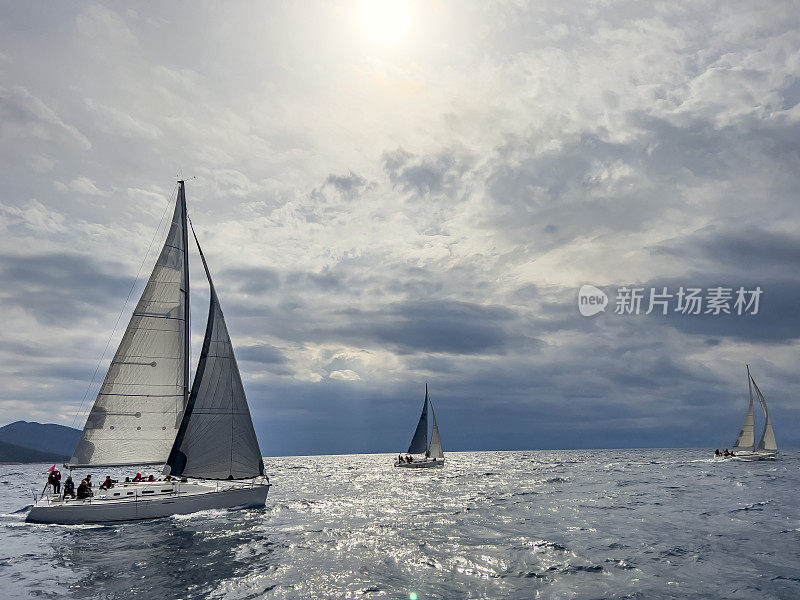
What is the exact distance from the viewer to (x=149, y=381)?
33969 mm

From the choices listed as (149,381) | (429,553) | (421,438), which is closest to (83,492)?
(149,381)

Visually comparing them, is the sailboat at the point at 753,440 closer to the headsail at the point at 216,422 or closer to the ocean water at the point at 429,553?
the ocean water at the point at 429,553

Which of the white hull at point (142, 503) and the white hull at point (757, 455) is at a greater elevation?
the white hull at point (142, 503)

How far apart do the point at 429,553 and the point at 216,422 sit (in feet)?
56.3

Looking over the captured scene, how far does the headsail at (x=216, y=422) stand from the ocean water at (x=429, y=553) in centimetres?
315

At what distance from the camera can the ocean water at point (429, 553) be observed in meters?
18.3

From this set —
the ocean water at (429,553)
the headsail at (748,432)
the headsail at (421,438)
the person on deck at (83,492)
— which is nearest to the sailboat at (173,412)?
the person on deck at (83,492)

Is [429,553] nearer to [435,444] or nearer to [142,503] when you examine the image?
[142,503]

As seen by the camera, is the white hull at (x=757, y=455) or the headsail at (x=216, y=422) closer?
the headsail at (x=216, y=422)

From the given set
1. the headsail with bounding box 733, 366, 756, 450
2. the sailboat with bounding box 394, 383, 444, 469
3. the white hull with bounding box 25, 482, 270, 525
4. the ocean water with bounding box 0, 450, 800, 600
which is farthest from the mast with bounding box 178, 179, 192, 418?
the headsail with bounding box 733, 366, 756, 450

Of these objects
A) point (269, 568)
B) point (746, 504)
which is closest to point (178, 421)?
point (269, 568)

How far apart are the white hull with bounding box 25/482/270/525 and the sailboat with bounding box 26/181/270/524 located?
0.08 meters

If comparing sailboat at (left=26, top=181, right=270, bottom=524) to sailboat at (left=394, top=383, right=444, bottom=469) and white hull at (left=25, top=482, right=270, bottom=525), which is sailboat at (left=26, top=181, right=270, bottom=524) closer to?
white hull at (left=25, top=482, right=270, bottom=525)

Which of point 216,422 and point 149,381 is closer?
point 216,422
